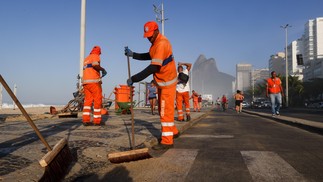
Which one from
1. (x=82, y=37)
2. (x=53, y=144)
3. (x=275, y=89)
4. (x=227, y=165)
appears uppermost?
(x=82, y=37)

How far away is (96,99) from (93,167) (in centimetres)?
413

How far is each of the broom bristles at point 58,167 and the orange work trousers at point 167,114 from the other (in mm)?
1794

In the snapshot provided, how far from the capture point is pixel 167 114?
5.12 m

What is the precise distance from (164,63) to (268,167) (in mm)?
2422

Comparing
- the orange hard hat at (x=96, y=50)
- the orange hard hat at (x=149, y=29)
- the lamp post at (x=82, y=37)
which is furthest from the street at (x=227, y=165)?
the lamp post at (x=82, y=37)

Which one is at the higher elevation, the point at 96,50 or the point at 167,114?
the point at 96,50

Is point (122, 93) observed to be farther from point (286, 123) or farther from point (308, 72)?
point (308, 72)

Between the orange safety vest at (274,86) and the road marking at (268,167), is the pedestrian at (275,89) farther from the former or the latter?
the road marking at (268,167)

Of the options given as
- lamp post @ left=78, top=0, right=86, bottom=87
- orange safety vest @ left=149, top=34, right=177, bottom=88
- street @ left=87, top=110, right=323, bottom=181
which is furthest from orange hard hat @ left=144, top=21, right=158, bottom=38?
lamp post @ left=78, top=0, right=86, bottom=87

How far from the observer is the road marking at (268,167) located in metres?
3.07

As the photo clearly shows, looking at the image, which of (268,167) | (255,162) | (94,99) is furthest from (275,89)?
(268,167)

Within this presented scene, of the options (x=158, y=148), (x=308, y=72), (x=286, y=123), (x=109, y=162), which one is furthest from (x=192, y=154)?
(x=308, y=72)

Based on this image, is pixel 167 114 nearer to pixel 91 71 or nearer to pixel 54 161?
pixel 54 161

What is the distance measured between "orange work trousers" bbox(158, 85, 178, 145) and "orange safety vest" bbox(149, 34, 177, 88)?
0.12m
